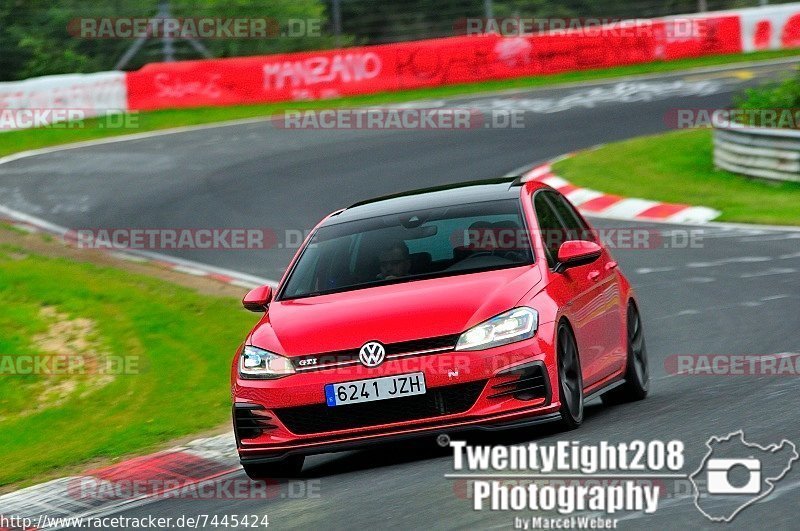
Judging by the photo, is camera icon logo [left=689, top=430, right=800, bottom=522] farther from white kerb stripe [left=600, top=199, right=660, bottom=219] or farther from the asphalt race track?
white kerb stripe [left=600, top=199, right=660, bottom=219]

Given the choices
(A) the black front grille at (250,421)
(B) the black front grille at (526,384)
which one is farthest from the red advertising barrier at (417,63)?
(B) the black front grille at (526,384)

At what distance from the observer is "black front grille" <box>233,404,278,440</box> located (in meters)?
7.83

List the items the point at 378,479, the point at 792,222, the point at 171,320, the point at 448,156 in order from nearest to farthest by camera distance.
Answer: the point at 378,479 → the point at 171,320 → the point at 792,222 → the point at 448,156

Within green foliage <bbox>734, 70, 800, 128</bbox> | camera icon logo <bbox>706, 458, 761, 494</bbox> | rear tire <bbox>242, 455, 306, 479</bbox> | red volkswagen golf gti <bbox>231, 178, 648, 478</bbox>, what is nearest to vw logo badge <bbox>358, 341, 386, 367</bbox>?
red volkswagen golf gti <bbox>231, 178, 648, 478</bbox>

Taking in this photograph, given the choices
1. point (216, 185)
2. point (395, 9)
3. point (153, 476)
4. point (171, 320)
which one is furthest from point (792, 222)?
point (395, 9)

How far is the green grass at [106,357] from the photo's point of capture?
Answer: 10445mm

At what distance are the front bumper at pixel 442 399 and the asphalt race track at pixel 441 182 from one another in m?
0.21

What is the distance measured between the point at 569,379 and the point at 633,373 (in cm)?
158

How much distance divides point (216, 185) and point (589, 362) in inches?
598

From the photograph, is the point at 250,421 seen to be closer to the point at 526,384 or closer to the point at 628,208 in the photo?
the point at 526,384

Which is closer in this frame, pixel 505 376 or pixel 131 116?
pixel 505 376

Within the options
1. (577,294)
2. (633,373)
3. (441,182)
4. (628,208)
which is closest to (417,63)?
(441,182)

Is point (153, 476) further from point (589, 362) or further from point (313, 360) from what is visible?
point (589, 362)

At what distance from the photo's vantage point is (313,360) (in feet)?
25.2
